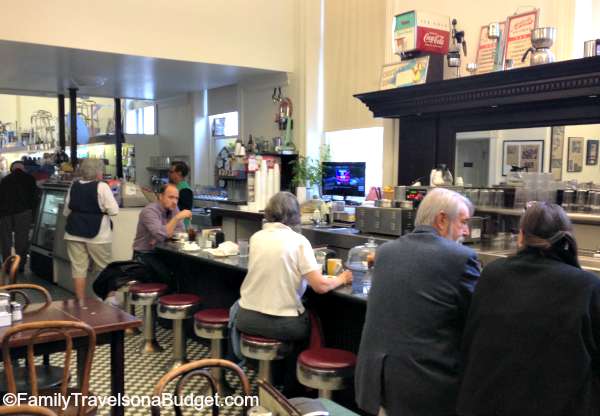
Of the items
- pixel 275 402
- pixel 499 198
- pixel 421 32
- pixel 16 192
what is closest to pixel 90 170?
pixel 16 192

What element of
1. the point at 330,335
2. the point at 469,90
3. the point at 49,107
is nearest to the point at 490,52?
the point at 469,90

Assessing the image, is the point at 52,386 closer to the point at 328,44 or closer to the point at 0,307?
the point at 0,307

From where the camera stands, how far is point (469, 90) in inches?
180

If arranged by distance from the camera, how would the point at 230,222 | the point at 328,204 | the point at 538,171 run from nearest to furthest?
1. the point at 538,171
2. the point at 328,204
3. the point at 230,222

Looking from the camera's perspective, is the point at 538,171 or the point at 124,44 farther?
the point at 124,44

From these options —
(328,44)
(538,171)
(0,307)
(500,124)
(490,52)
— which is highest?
(328,44)

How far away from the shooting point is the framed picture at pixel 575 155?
165 inches

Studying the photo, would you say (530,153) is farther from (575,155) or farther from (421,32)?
(421,32)

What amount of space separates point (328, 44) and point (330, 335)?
4933 millimetres

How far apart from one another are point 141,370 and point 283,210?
79.8 inches

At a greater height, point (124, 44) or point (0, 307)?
point (124, 44)

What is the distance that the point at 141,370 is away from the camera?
4402 mm

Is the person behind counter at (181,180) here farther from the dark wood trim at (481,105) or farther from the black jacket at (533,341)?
the black jacket at (533,341)

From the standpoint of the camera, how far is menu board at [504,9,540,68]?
14.8 ft
